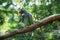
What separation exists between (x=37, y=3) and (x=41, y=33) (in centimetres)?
164

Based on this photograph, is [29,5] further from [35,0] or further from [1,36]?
Result: [1,36]

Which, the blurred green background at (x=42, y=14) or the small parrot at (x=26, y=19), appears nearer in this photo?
the small parrot at (x=26, y=19)

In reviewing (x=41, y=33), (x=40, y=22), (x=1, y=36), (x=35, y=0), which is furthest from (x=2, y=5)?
(x=35, y=0)

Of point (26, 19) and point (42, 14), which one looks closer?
point (26, 19)

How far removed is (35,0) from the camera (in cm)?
775

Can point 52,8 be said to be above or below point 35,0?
below

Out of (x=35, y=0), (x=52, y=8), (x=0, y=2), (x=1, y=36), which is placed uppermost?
(x=35, y=0)

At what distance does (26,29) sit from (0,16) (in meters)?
0.69

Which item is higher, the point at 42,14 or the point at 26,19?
the point at 42,14

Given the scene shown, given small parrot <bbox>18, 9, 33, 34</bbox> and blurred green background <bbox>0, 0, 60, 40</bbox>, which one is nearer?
small parrot <bbox>18, 9, 33, 34</bbox>

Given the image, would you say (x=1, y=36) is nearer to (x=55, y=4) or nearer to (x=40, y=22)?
(x=40, y=22)

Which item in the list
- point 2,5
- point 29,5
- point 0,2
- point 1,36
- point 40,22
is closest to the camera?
point 40,22

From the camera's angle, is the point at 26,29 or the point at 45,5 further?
the point at 45,5

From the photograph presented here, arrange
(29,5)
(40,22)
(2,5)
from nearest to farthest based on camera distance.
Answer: (40,22), (2,5), (29,5)
